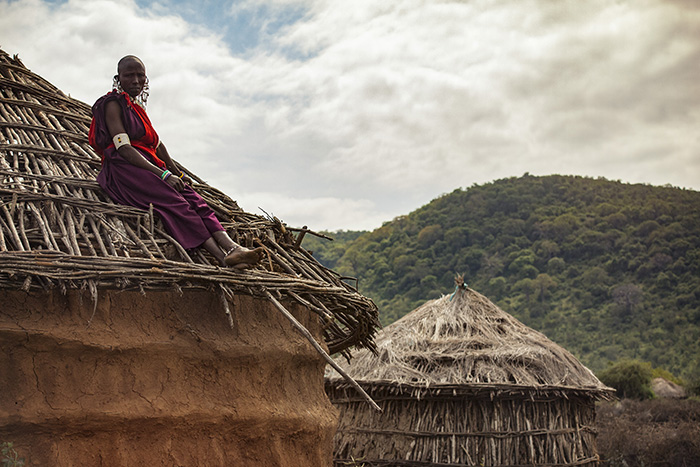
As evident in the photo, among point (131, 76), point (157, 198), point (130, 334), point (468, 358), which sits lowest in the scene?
point (130, 334)

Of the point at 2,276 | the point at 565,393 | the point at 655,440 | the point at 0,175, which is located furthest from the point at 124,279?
the point at 655,440

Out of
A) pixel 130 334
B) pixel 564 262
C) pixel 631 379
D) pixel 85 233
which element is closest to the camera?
pixel 130 334

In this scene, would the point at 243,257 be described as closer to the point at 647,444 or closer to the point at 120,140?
the point at 120,140

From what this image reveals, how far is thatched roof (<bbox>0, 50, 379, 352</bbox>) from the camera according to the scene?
3.85 metres

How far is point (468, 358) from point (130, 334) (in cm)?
799

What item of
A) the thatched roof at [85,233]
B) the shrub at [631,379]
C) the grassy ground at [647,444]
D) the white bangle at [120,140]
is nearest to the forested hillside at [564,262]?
the shrub at [631,379]

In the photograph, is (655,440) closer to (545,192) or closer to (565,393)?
(565,393)

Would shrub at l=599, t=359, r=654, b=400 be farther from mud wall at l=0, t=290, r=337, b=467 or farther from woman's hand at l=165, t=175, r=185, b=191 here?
woman's hand at l=165, t=175, r=185, b=191

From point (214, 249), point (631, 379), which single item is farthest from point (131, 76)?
point (631, 379)

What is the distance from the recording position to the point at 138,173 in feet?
15.4

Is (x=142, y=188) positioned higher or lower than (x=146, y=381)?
higher

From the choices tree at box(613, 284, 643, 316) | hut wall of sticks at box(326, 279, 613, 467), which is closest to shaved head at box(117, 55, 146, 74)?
hut wall of sticks at box(326, 279, 613, 467)

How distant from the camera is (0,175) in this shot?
4.47 m

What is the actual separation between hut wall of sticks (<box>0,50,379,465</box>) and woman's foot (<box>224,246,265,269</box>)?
6 centimetres
